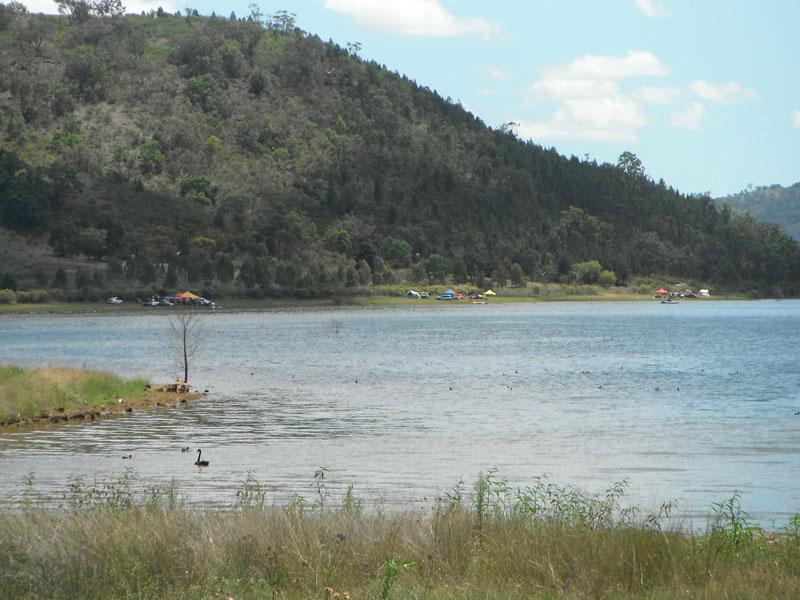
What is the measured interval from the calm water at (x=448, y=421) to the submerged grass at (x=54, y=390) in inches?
92.2

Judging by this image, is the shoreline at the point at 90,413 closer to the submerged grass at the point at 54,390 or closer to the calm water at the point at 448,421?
the submerged grass at the point at 54,390

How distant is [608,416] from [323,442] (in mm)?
13145

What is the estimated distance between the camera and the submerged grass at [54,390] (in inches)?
1495

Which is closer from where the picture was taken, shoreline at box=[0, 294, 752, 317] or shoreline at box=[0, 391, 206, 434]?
shoreline at box=[0, 391, 206, 434]

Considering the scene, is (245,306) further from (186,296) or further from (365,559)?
(365,559)

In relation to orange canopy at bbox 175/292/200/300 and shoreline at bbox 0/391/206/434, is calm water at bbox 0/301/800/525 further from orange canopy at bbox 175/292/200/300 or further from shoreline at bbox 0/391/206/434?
orange canopy at bbox 175/292/200/300

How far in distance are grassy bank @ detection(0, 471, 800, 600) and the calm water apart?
8.63 meters

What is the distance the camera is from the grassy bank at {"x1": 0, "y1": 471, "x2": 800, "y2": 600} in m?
12.4

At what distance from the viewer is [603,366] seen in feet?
226

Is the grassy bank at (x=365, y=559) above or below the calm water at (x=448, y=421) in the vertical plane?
above

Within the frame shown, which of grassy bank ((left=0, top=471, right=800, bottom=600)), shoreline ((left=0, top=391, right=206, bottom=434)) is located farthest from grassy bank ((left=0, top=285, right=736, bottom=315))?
grassy bank ((left=0, top=471, right=800, bottom=600))

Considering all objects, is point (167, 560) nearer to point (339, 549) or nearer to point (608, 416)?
point (339, 549)

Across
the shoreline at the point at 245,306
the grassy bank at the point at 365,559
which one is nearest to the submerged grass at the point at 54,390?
the grassy bank at the point at 365,559

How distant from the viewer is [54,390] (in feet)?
132
